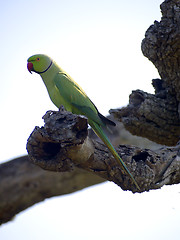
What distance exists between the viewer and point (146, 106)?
3.40 meters

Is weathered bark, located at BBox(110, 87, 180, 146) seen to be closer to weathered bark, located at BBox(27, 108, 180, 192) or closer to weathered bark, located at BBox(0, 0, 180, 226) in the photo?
weathered bark, located at BBox(0, 0, 180, 226)

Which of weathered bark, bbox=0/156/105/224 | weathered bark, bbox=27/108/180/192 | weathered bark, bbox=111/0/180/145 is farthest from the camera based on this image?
weathered bark, bbox=0/156/105/224

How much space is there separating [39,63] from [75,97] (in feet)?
2.52

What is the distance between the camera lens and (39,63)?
153 inches

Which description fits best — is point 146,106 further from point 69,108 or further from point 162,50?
point 69,108

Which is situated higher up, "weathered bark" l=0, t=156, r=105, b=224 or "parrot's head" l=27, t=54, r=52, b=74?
"parrot's head" l=27, t=54, r=52, b=74

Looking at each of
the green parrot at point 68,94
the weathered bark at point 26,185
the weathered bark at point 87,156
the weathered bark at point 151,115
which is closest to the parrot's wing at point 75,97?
the green parrot at point 68,94

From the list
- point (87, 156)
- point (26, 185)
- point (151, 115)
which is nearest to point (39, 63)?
point (151, 115)

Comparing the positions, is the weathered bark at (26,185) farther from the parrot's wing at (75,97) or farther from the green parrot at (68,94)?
the parrot's wing at (75,97)

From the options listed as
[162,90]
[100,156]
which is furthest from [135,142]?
[100,156]

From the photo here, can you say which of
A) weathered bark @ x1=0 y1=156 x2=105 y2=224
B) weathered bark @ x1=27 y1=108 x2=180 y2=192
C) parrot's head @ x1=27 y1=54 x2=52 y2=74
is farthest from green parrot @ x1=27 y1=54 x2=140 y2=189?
weathered bark @ x1=0 y1=156 x2=105 y2=224

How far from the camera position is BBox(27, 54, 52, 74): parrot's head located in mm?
3826

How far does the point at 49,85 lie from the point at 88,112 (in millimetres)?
624

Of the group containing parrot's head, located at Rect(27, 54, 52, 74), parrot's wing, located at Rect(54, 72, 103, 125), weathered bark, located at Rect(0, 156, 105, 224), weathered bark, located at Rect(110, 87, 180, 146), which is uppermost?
parrot's head, located at Rect(27, 54, 52, 74)
